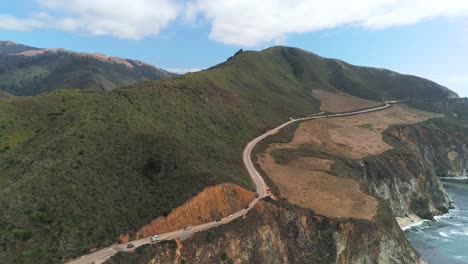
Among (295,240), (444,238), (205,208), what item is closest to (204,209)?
(205,208)

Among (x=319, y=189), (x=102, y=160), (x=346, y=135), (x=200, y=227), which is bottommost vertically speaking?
(x=200, y=227)

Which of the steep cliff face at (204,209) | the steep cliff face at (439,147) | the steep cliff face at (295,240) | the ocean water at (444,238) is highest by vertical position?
the steep cliff face at (439,147)

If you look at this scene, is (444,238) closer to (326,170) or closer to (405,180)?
(405,180)

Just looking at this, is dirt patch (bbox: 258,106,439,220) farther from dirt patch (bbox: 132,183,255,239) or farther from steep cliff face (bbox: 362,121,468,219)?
dirt patch (bbox: 132,183,255,239)

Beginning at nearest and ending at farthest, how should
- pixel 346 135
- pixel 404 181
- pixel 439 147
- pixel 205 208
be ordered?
1. pixel 205 208
2. pixel 404 181
3. pixel 346 135
4. pixel 439 147

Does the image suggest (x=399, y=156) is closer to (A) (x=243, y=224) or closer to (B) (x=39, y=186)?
(A) (x=243, y=224)

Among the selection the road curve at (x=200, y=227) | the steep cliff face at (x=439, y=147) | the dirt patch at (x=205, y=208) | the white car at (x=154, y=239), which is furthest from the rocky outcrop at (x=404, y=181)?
the white car at (x=154, y=239)

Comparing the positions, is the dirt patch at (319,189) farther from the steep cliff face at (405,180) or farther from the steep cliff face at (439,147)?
the steep cliff face at (439,147)

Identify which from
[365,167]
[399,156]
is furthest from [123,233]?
[399,156]
